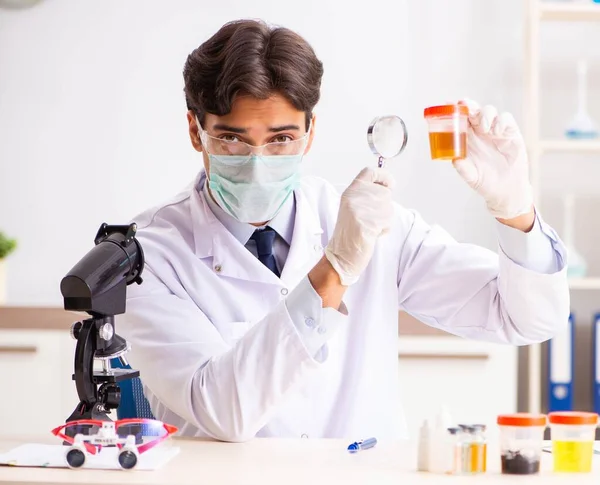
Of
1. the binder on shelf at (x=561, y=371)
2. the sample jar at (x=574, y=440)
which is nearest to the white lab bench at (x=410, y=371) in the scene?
the binder on shelf at (x=561, y=371)

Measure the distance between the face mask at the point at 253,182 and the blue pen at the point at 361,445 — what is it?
58cm

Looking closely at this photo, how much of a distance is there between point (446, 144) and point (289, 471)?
0.60 meters

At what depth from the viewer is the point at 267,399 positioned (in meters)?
1.59

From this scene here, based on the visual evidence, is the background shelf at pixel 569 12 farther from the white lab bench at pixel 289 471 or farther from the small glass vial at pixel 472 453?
the small glass vial at pixel 472 453

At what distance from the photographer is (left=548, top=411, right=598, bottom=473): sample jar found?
1.36 metres

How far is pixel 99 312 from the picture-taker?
1.49 m

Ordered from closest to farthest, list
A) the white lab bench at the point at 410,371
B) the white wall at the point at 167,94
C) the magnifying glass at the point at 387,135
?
the magnifying glass at the point at 387,135 → the white lab bench at the point at 410,371 → the white wall at the point at 167,94

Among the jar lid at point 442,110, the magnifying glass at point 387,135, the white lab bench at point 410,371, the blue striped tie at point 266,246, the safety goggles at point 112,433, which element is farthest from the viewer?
the white lab bench at point 410,371

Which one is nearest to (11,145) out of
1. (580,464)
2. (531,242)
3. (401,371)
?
(401,371)

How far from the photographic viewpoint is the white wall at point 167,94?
359cm

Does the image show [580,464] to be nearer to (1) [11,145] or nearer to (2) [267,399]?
(2) [267,399]

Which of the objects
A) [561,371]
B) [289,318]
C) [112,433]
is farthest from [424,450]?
[561,371]

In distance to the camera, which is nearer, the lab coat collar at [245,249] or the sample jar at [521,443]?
the sample jar at [521,443]

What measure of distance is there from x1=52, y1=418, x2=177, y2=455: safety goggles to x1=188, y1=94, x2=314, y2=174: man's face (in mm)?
633
